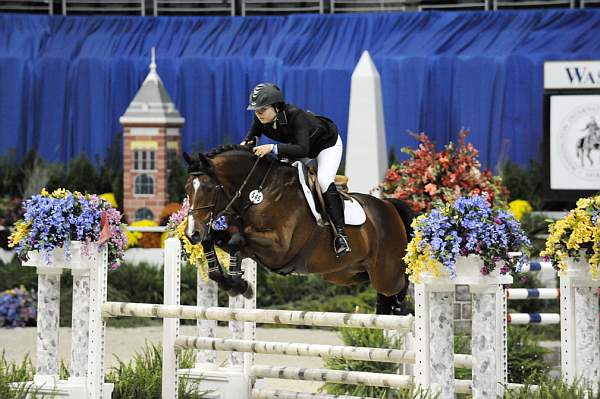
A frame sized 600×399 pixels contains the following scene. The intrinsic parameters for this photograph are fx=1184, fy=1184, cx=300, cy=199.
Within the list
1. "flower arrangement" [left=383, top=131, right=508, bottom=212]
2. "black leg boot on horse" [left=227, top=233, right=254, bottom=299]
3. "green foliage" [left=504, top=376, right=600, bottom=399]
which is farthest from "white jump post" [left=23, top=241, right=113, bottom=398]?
"flower arrangement" [left=383, top=131, right=508, bottom=212]

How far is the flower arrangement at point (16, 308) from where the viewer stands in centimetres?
1177

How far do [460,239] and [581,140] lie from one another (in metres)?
9.41

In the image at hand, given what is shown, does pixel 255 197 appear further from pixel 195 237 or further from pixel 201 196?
pixel 195 237

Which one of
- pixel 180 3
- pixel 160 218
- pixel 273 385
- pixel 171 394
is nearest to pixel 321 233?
pixel 171 394

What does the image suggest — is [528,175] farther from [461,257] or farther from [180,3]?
[461,257]

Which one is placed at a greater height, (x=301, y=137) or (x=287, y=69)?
(x=287, y=69)

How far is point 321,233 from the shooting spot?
259 inches

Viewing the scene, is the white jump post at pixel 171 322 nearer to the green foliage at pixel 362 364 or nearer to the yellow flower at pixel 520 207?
the green foliage at pixel 362 364

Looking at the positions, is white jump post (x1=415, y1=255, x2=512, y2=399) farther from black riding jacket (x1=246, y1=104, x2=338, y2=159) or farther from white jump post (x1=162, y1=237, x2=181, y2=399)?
white jump post (x1=162, y1=237, x2=181, y2=399)

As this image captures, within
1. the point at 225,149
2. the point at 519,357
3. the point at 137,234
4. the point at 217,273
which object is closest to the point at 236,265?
the point at 217,273

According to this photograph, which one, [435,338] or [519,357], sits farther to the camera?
[519,357]

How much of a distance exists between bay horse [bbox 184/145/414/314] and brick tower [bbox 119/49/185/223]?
900cm

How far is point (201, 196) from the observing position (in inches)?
239

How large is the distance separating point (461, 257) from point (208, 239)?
145 cm
